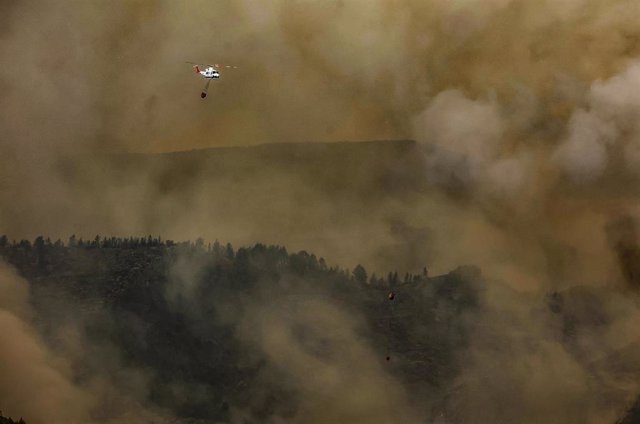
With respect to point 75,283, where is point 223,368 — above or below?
below

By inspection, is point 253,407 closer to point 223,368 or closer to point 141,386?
point 223,368

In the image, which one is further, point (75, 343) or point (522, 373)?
point (75, 343)

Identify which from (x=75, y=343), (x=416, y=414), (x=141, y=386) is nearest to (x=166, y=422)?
(x=141, y=386)

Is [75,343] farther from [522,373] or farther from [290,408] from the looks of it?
[522,373]

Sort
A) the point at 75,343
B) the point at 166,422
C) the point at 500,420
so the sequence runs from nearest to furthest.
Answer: the point at 500,420 < the point at 75,343 < the point at 166,422

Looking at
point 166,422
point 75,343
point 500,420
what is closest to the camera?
point 500,420

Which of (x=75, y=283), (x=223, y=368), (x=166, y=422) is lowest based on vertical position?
(x=166, y=422)

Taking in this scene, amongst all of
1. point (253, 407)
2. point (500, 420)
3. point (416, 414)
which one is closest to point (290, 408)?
point (253, 407)

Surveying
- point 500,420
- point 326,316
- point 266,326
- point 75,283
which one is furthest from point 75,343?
point 500,420

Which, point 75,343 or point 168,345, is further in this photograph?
point 168,345
